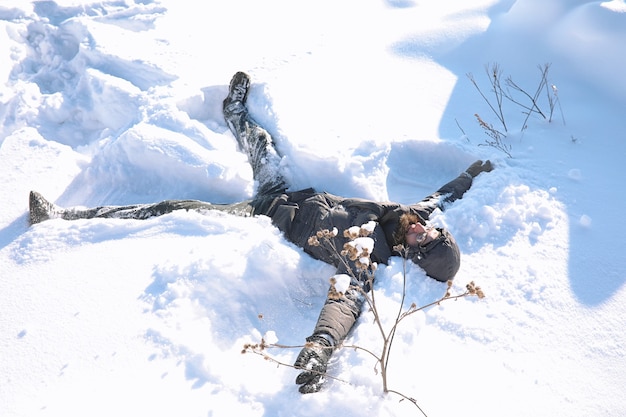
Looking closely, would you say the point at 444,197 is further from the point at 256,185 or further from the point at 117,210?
the point at 117,210

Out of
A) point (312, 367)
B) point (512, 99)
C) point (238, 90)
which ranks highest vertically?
point (238, 90)

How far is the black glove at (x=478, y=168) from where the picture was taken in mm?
3770

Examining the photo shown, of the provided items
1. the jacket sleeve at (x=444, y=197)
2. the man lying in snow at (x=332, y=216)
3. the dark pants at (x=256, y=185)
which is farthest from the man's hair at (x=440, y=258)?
the dark pants at (x=256, y=185)

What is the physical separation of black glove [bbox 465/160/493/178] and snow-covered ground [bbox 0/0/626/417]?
0.10 meters

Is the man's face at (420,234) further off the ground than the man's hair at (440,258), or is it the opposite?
the man's face at (420,234)

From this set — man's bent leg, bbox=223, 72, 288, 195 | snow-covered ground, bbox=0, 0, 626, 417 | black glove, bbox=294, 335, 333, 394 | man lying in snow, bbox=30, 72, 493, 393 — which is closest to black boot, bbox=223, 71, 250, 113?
man's bent leg, bbox=223, 72, 288, 195

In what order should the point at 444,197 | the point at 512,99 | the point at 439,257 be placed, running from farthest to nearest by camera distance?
1. the point at 512,99
2. the point at 444,197
3. the point at 439,257

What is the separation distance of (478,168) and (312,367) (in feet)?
7.28

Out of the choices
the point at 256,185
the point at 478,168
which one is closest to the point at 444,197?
the point at 478,168

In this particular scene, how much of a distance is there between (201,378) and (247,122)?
2259 mm

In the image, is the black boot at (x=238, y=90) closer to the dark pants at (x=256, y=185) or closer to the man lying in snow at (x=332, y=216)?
the dark pants at (x=256, y=185)

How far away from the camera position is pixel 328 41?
5.22 metres

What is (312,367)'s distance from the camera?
7.46ft

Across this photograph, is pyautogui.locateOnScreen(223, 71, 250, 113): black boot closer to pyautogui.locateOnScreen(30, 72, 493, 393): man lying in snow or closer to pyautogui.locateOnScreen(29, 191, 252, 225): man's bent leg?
pyautogui.locateOnScreen(30, 72, 493, 393): man lying in snow
